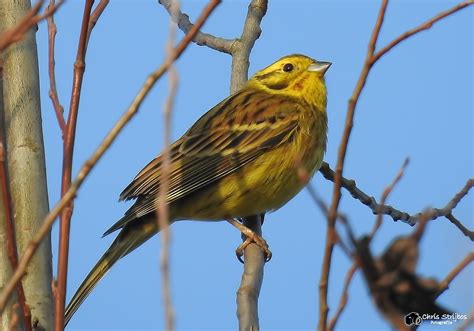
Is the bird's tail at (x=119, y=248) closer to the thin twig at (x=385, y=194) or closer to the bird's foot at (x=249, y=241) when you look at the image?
the bird's foot at (x=249, y=241)

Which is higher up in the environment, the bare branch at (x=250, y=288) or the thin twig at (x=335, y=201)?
the bare branch at (x=250, y=288)

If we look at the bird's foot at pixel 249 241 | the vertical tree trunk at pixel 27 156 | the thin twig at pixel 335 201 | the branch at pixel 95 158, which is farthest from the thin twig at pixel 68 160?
the bird's foot at pixel 249 241

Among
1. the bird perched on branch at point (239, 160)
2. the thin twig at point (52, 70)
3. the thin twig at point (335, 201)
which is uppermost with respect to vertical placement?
the bird perched on branch at point (239, 160)

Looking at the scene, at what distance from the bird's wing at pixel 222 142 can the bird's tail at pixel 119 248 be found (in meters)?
0.11

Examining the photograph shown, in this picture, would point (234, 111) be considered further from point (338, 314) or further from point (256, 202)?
point (338, 314)

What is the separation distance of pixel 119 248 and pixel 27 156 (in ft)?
5.22

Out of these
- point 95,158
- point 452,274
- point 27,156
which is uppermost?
point 27,156

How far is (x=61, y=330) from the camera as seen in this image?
242 cm

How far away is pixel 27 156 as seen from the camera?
364 centimetres

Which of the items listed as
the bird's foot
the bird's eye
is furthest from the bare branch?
the bird's eye

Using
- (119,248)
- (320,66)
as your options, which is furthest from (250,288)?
(320,66)

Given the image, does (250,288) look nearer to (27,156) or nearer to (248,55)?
(27,156)

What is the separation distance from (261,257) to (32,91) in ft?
4.43

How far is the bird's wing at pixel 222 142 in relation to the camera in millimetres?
5457
